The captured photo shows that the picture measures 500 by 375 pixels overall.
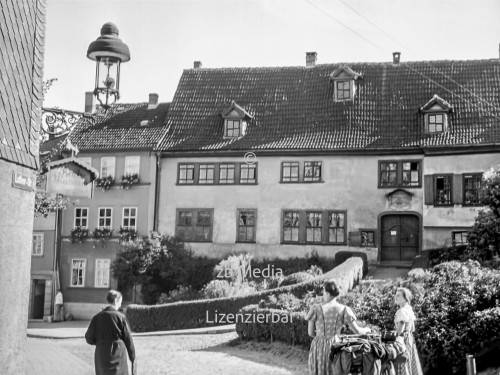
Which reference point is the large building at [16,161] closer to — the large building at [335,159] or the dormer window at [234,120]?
the large building at [335,159]

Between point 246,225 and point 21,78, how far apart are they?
26131 millimetres

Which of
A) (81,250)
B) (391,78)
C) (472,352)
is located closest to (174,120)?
(81,250)

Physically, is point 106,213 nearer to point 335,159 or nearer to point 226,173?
point 226,173

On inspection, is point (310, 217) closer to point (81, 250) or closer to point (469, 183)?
point (469, 183)

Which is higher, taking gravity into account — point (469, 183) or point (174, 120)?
point (174, 120)

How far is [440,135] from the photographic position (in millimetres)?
35531

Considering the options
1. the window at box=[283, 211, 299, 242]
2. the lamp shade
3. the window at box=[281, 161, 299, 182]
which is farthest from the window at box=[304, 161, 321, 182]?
the lamp shade

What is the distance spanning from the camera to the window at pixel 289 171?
1469 inches

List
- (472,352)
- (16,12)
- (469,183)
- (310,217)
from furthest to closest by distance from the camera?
(310,217)
(469,183)
(472,352)
(16,12)

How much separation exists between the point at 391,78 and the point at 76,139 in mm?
16128

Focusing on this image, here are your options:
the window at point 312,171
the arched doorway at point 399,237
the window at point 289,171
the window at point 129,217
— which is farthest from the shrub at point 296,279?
the window at point 129,217

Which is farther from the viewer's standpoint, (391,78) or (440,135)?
(391,78)

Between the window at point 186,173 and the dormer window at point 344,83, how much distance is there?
7.76 meters

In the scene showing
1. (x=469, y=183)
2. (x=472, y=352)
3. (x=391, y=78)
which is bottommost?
(x=472, y=352)
